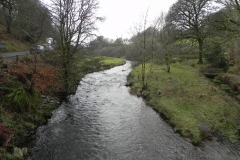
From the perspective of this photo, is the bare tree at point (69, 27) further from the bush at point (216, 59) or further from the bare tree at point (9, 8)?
the bush at point (216, 59)

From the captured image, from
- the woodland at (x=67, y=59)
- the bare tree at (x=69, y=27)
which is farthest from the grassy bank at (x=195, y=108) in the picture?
the bare tree at (x=69, y=27)

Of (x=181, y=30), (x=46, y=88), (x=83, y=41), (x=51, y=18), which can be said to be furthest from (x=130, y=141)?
(x=181, y=30)

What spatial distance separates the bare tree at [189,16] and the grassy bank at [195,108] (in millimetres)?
14977

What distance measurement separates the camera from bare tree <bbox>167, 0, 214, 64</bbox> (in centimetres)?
3158

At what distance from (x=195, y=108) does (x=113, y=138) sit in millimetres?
8287

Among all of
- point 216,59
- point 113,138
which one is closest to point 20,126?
point 113,138

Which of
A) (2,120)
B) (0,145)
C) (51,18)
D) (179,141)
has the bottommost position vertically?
(179,141)

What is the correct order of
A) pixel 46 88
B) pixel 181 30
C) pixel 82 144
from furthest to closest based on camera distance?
pixel 181 30, pixel 46 88, pixel 82 144

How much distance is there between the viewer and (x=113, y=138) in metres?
11.4

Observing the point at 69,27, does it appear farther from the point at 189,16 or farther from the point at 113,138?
the point at 189,16

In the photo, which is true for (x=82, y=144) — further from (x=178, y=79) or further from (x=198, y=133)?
(x=178, y=79)

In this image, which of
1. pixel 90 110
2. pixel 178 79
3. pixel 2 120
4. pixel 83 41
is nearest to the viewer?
pixel 2 120

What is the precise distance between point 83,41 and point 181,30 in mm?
22306

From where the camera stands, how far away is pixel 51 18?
60.5ft
